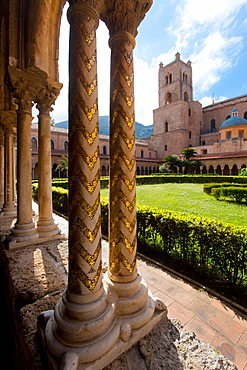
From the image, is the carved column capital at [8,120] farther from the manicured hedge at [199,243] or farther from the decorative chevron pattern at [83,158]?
the decorative chevron pattern at [83,158]

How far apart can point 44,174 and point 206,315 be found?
3835 millimetres

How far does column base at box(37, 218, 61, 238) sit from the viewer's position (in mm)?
4070

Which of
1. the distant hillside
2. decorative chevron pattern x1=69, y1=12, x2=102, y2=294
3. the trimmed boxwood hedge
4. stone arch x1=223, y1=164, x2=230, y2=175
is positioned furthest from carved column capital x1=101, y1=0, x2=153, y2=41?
the distant hillside

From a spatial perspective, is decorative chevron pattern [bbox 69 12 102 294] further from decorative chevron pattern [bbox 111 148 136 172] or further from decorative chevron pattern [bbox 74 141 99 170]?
decorative chevron pattern [bbox 111 148 136 172]

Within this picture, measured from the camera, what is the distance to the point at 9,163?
6223 millimetres

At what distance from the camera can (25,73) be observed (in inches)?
142

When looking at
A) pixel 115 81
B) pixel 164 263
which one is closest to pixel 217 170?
pixel 164 263

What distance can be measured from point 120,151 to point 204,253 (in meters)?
2.71

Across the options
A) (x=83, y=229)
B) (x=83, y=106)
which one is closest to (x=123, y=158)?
(x=83, y=106)

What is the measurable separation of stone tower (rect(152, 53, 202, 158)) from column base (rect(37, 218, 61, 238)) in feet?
134

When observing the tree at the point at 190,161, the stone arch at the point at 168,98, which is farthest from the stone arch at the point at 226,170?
the stone arch at the point at 168,98

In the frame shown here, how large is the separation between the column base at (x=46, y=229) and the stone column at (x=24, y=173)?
0.12 m

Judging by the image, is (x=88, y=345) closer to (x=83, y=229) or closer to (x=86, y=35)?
(x=83, y=229)

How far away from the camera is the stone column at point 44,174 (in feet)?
13.6
